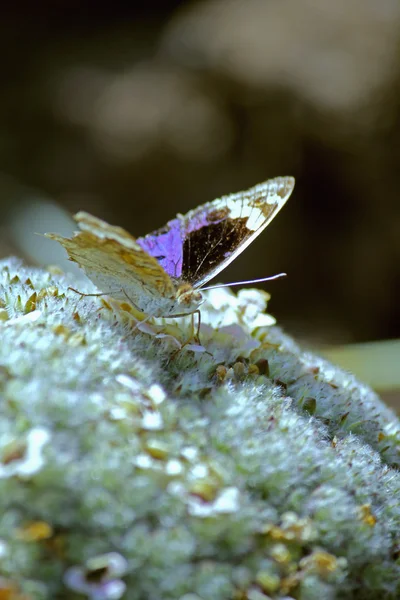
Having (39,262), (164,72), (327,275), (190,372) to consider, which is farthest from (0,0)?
(190,372)

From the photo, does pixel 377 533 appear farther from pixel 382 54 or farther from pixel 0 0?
pixel 0 0

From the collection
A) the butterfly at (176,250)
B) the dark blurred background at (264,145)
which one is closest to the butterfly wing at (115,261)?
the butterfly at (176,250)

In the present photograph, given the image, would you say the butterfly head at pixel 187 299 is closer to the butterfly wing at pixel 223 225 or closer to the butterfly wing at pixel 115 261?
the butterfly wing at pixel 115 261

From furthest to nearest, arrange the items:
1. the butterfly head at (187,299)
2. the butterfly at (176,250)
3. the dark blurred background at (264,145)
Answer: the dark blurred background at (264,145) < the butterfly head at (187,299) < the butterfly at (176,250)

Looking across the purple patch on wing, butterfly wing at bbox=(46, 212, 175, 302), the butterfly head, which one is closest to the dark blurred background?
the purple patch on wing

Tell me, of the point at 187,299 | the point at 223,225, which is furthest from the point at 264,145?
the point at 187,299
